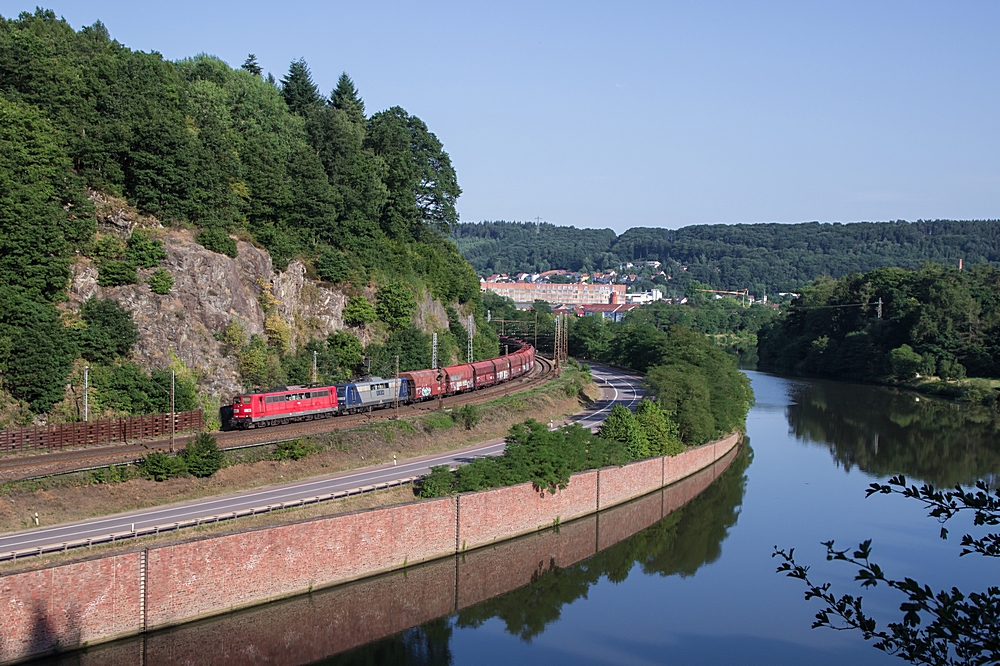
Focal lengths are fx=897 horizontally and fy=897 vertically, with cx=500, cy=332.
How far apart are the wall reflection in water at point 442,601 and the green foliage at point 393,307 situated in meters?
25.1

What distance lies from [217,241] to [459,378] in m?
19.5

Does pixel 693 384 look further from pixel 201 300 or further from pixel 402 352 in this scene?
pixel 201 300

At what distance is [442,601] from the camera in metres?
34.2

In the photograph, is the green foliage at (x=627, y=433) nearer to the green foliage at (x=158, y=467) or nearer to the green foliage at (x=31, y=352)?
the green foliage at (x=158, y=467)

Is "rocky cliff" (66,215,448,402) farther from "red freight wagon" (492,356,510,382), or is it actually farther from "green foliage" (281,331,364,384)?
"red freight wagon" (492,356,510,382)

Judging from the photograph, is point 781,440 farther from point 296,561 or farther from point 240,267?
point 296,561

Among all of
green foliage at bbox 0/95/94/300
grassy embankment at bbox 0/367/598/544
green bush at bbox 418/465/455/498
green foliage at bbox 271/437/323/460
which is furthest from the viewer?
green foliage at bbox 0/95/94/300

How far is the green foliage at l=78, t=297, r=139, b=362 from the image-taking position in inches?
1813

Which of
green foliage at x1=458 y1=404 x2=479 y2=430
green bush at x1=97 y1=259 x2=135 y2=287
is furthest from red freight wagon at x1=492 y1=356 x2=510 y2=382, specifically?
green bush at x1=97 y1=259 x2=135 y2=287

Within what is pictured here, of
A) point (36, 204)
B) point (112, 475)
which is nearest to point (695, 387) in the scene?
point (112, 475)

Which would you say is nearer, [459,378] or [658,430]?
[658,430]

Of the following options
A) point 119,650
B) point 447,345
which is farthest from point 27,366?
point 447,345

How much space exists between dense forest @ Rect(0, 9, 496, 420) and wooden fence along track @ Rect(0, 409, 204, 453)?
2.18 metres

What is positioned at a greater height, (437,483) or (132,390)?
(132,390)
